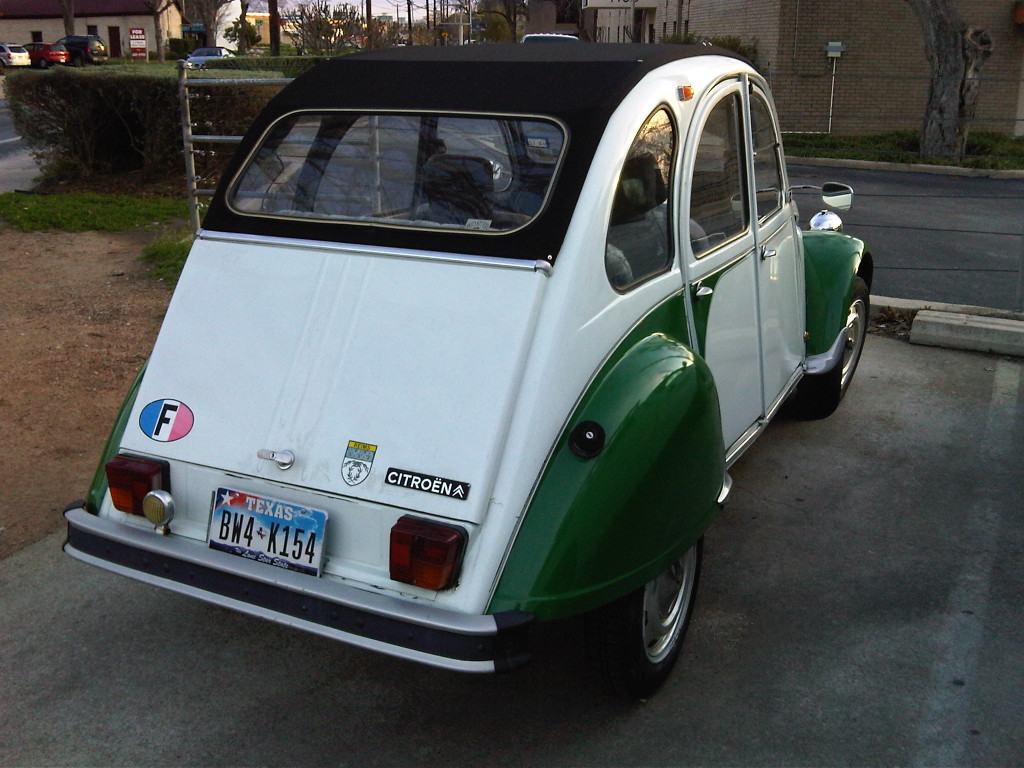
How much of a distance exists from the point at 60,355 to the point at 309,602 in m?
4.52

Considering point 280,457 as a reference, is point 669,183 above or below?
above

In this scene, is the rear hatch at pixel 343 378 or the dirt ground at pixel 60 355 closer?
the rear hatch at pixel 343 378

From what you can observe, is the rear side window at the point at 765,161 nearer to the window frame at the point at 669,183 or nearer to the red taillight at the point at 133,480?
the window frame at the point at 669,183

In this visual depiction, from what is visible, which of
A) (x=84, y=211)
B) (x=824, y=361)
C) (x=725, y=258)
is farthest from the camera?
(x=84, y=211)

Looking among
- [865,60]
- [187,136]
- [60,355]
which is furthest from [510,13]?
[60,355]

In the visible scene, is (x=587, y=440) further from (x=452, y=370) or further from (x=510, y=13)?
(x=510, y=13)

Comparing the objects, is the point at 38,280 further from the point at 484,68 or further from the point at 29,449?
the point at 484,68

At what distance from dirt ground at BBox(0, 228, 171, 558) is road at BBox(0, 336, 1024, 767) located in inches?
22.1

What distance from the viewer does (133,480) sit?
321 centimetres

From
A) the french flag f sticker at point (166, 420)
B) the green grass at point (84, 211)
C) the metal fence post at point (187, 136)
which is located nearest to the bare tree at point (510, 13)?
the green grass at point (84, 211)

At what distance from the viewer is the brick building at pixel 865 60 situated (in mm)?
21969

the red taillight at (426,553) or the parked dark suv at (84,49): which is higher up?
the parked dark suv at (84,49)

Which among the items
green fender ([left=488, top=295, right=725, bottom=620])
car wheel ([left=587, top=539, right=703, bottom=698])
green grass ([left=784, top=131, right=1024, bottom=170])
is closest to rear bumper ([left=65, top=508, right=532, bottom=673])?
green fender ([left=488, top=295, right=725, bottom=620])

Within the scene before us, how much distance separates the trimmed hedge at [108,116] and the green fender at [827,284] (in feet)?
27.9
